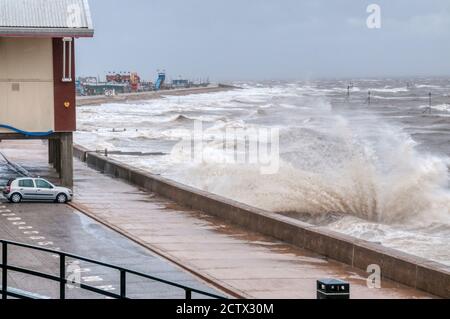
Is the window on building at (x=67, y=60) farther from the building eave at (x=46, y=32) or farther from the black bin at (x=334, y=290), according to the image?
the black bin at (x=334, y=290)

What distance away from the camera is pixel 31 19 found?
30578 mm

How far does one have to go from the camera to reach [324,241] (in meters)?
18.8

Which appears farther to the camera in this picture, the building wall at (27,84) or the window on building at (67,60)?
the window on building at (67,60)

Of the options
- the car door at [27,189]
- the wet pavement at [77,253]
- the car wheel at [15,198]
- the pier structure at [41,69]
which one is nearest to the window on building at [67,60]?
the pier structure at [41,69]

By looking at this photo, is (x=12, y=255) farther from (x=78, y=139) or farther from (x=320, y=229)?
(x=78, y=139)

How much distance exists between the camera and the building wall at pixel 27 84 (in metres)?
30.8

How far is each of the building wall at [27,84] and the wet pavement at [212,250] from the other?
12.1ft

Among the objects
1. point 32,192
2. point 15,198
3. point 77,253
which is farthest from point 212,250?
point 15,198

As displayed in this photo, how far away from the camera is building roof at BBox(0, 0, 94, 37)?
30125mm

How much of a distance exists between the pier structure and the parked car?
3.69m

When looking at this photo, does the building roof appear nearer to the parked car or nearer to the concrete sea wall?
A: the parked car

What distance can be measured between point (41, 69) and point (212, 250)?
46.6ft

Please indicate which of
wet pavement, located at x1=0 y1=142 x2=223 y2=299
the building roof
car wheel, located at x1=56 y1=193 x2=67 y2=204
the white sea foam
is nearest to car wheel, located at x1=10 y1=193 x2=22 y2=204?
wet pavement, located at x1=0 y1=142 x2=223 y2=299
